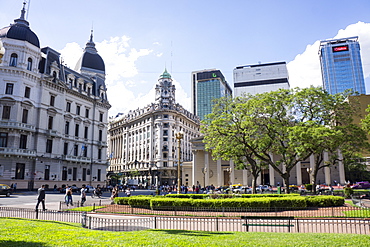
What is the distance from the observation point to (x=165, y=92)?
102938 millimetres

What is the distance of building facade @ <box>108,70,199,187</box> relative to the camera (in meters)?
93.2

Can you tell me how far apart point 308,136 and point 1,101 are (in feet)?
A: 150

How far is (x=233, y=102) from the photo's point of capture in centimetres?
3344

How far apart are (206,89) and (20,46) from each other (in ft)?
475

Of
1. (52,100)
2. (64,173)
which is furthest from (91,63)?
(64,173)

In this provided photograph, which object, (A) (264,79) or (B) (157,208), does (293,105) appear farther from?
(A) (264,79)

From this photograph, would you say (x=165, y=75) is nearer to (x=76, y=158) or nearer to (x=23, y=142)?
(x=76, y=158)

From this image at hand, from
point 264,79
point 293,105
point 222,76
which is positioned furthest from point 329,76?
point 293,105

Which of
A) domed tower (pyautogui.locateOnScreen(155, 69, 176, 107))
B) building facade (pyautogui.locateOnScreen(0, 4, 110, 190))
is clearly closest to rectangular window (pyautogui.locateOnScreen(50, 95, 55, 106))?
building facade (pyautogui.locateOnScreen(0, 4, 110, 190))

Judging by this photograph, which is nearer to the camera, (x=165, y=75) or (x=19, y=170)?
(x=19, y=170)

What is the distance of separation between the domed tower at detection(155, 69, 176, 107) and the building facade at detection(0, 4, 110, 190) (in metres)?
36.9

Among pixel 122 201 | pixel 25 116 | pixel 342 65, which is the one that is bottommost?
pixel 122 201

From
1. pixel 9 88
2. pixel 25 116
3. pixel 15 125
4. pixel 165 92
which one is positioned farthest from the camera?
pixel 165 92

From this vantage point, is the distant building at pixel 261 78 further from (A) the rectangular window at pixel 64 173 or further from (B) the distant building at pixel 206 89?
(A) the rectangular window at pixel 64 173
